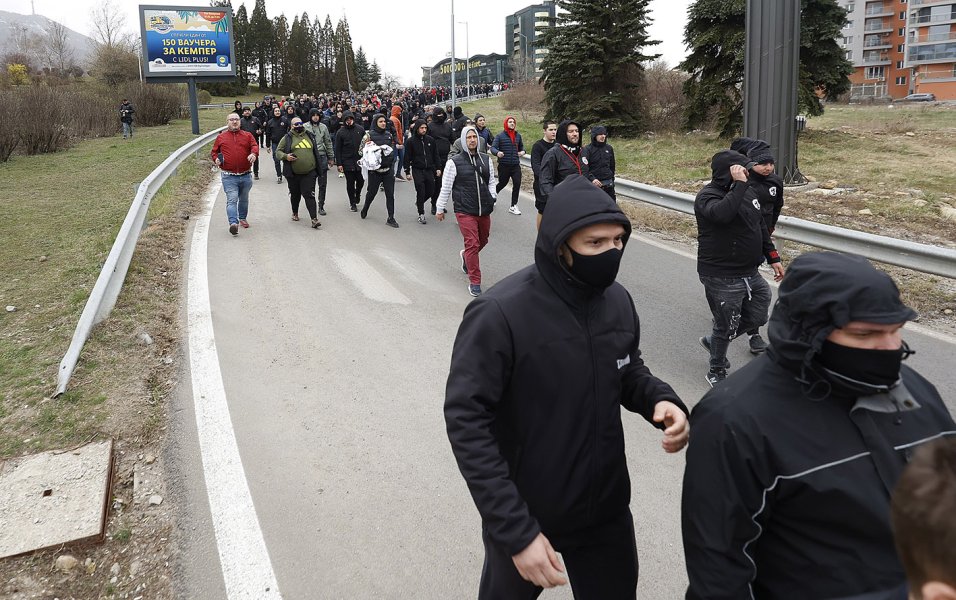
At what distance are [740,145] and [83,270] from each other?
783 centimetres

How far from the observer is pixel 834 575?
1.87 m

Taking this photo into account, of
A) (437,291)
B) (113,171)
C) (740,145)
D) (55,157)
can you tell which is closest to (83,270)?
(437,291)

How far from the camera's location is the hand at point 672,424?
96.0 inches

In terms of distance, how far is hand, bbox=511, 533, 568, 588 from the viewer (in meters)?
2.21

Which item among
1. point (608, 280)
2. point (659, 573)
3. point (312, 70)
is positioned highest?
point (312, 70)

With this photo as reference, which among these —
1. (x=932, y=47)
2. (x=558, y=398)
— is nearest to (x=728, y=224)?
(x=558, y=398)

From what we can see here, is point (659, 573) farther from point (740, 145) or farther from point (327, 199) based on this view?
point (327, 199)

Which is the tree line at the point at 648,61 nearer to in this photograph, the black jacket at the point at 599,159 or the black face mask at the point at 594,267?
the black jacket at the point at 599,159

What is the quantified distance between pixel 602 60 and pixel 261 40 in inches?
3672

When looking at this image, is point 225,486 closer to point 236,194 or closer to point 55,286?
point 55,286

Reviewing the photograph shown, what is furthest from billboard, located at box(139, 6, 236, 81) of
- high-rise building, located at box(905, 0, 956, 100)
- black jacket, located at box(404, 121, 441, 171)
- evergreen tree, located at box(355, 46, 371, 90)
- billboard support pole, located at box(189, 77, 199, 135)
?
evergreen tree, located at box(355, 46, 371, 90)

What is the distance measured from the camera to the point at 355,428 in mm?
5062

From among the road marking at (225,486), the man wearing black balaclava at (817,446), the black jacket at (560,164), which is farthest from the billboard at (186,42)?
the man wearing black balaclava at (817,446)

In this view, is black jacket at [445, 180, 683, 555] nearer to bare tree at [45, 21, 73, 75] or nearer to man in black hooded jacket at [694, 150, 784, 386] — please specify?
man in black hooded jacket at [694, 150, 784, 386]
